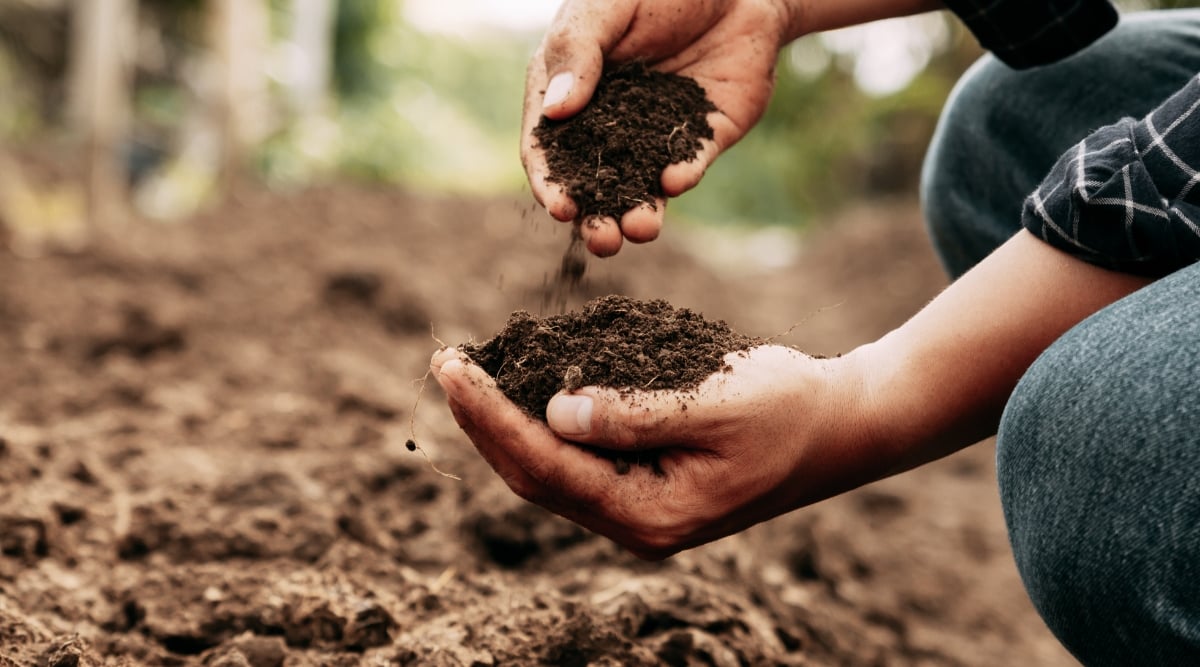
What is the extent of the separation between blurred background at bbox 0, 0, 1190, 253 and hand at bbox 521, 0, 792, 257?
334cm

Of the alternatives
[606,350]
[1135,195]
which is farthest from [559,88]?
[1135,195]

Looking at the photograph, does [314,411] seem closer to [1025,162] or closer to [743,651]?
[743,651]

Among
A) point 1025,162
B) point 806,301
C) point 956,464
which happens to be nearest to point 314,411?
point 1025,162

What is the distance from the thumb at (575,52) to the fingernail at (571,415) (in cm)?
55

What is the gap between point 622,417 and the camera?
121cm

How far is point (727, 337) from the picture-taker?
1366 mm

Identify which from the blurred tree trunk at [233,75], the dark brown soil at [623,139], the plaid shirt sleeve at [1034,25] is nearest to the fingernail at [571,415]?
the dark brown soil at [623,139]

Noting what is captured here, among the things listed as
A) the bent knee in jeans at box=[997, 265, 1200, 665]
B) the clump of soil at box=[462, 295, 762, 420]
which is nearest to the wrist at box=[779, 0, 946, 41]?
the clump of soil at box=[462, 295, 762, 420]

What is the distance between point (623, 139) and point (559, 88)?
0.13 metres

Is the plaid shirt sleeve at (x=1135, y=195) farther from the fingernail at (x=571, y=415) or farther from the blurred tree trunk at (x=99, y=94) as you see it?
the blurred tree trunk at (x=99, y=94)

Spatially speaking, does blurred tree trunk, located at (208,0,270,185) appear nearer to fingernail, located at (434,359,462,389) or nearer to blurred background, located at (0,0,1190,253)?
blurred background, located at (0,0,1190,253)

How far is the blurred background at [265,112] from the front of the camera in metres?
5.27

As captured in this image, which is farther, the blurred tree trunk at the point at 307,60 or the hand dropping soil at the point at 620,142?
the blurred tree trunk at the point at 307,60

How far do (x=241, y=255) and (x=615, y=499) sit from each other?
372cm
